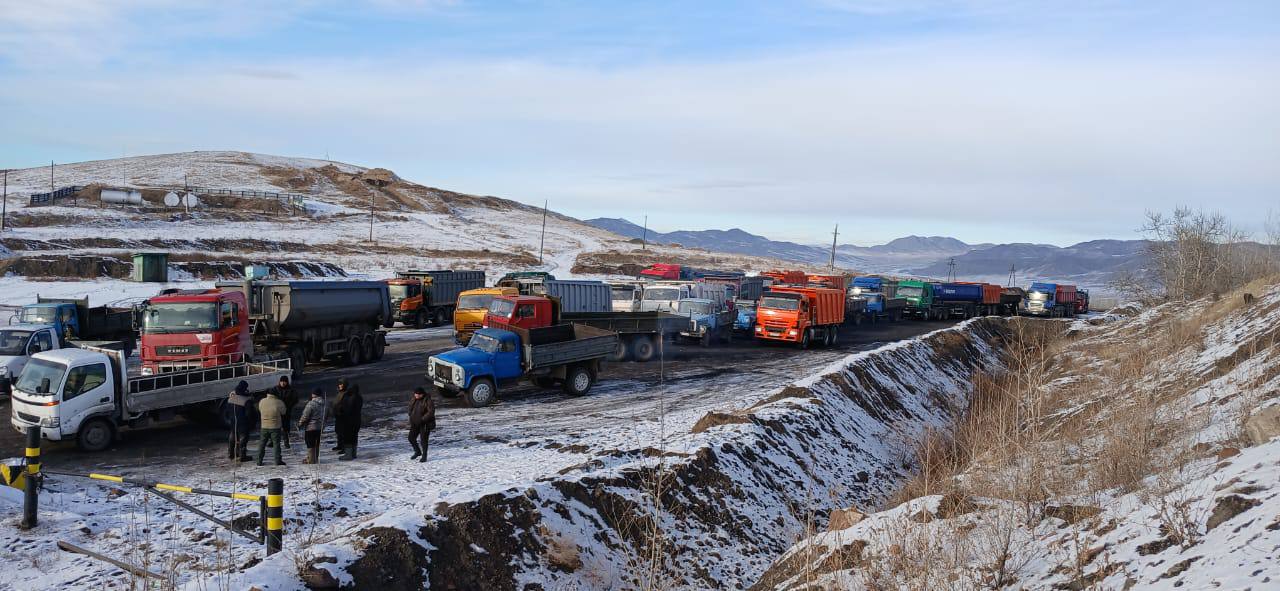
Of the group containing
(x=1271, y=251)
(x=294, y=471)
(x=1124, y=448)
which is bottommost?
(x=294, y=471)

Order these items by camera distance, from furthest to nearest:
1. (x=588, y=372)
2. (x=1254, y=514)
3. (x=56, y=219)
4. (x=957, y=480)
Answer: (x=56, y=219), (x=588, y=372), (x=957, y=480), (x=1254, y=514)

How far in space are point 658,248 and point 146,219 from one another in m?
66.7

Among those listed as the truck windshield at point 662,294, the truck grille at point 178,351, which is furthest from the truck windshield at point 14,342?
the truck windshield at point 662,294

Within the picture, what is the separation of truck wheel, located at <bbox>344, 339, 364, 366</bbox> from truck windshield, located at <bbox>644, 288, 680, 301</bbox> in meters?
12.4

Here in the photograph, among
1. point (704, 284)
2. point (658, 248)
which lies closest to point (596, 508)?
point (704, 284)

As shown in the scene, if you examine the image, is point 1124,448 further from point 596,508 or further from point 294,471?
point 294,471

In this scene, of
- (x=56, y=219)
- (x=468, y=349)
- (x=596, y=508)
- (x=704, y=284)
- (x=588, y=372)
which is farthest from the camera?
(x=56, y=219)

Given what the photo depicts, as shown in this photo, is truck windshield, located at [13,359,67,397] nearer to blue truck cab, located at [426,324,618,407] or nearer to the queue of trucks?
the queue of trucks

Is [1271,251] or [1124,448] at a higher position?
[1271,251]

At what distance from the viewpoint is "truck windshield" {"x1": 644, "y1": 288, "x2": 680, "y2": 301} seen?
108 feet

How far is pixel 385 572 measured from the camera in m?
8.15

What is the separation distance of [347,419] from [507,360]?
558 cm

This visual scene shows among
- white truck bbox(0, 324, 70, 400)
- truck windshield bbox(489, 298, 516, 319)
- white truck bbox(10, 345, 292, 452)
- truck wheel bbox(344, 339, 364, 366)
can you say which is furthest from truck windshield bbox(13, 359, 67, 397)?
truck windshield bbox(489, 298, 516, 319)

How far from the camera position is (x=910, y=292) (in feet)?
169
